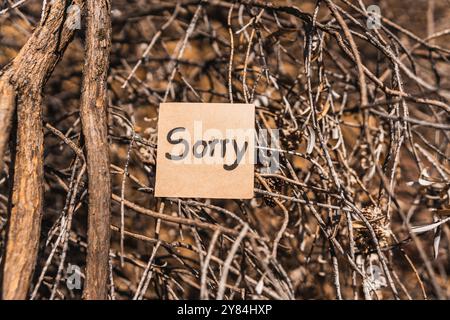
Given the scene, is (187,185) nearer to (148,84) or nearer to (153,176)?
(153,176)

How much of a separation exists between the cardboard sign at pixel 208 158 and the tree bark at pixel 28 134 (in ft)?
0.56

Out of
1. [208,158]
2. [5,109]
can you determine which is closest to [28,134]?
[5,109]

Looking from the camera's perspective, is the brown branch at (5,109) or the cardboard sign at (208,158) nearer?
the brown branch at (5,109)

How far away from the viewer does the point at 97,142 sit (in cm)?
63

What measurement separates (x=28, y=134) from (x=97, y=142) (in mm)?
88

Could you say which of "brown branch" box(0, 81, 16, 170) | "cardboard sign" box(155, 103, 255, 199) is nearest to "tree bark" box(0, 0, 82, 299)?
"brown branch" box(0, 81, 16, 170)

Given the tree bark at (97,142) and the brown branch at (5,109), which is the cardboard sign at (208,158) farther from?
the brown branch at (5,109)

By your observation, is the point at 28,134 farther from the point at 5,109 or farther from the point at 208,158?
the point at 208,158

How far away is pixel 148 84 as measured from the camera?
3.21ft

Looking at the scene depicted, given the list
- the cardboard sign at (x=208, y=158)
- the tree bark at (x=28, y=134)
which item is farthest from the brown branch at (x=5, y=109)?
the cardboard sign at (x=208, y=158)

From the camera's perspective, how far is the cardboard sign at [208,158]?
70 centimetres

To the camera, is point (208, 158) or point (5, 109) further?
point (208, 158)
